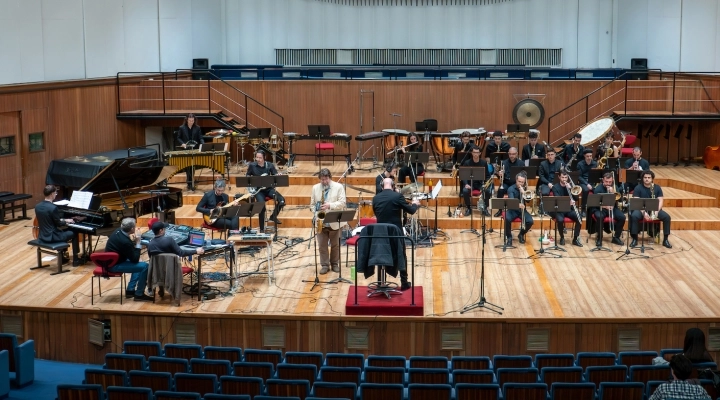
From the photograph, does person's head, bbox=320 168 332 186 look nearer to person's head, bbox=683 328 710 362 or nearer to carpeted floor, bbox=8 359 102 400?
carpeted floor, bbox=8 359 102 400

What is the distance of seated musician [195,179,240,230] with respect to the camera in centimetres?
1331

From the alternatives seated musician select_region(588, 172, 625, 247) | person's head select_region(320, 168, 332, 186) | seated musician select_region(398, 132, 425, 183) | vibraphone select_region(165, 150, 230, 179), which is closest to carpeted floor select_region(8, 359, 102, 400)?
person's head select_region(320, 168, 332, 186)

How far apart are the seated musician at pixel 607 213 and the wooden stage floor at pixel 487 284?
0.26 m

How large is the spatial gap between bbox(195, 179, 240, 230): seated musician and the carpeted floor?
2998 millimetres

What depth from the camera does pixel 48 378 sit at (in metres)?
10.2

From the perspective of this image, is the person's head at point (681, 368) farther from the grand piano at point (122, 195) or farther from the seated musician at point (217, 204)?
the grand piano at point (122, 195)

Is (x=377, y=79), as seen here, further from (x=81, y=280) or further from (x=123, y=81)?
(x=81, y=280)

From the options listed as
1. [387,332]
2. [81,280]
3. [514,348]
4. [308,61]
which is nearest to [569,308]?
[514,348]

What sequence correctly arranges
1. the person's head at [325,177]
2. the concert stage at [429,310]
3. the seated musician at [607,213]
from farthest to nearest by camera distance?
1. the seated musician at [607,213]
2. the person's head at [325,177]
3. the concert stage at [429,310]

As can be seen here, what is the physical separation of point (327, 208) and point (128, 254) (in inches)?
101

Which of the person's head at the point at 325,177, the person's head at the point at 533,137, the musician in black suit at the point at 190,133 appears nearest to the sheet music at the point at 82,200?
the person's head at the point at 325,177

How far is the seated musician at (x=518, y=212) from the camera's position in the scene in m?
14.0

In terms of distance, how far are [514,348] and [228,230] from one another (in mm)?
4874

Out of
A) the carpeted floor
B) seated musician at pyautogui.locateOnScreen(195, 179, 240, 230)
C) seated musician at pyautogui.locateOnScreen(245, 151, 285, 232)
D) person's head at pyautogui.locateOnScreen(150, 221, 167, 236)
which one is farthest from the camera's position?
seated musician at pyautogui.locateOnScreen(245, 151, 285, 232)
